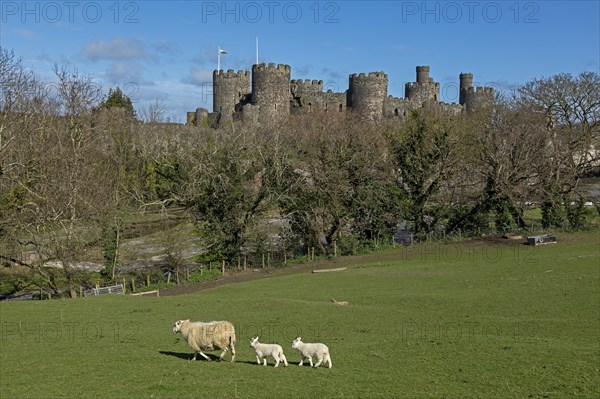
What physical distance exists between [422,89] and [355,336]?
3148 inches

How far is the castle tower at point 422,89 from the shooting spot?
9662cm

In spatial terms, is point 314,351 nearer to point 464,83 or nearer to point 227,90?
point 227,90

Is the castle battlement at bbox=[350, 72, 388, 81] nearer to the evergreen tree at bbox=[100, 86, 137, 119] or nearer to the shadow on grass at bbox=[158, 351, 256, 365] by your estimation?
the evergreen tree at bbox=[100, 86, 137, 119]

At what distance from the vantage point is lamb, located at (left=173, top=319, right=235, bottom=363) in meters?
16.4

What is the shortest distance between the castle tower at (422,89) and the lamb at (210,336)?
3228 inches

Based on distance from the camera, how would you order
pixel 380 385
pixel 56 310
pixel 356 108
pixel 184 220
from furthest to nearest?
pixel 356 108, pixel 184 220, pixel 56 310, pixel 380 385

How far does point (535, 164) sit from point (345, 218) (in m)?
16.0

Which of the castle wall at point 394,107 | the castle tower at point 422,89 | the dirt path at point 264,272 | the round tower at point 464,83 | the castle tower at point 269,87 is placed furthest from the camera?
the round tower at point 464,83

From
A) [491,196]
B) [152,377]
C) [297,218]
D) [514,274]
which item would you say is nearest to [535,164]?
[491,196]

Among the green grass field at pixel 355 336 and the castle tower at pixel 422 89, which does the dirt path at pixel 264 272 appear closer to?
the green grass field at pixel 355 336

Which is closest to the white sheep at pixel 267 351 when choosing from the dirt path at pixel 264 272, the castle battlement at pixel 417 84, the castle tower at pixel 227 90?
the dirt path at pixel 264 272

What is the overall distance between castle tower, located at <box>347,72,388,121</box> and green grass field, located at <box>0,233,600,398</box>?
156 feet

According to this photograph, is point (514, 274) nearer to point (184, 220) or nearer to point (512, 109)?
point (184, 220)

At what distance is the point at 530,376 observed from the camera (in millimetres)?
16484
